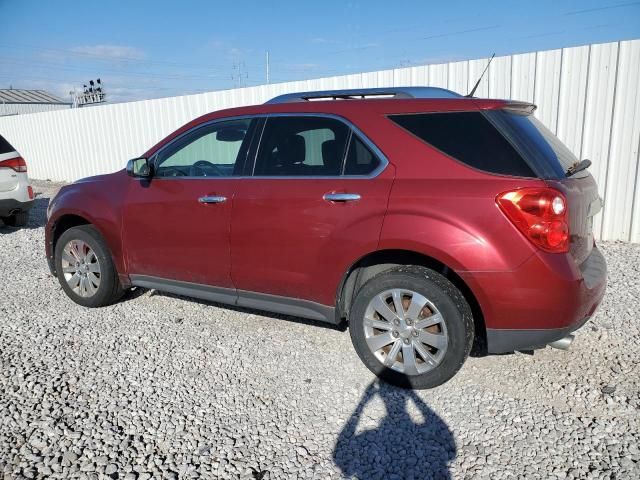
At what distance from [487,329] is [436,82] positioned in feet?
18.7

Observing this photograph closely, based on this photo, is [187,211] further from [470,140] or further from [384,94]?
[470,140]

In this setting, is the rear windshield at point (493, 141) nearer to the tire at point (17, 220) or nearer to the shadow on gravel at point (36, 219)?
the shadow on gravel at point (36, 219)

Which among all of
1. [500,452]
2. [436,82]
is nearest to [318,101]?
[500,452]

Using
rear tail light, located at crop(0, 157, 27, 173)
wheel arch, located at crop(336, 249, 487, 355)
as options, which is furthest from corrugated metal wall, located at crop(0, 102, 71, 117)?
wheel arch, located at crop(336, 249, 487, 355)

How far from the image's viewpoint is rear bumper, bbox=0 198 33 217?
7.59 metres

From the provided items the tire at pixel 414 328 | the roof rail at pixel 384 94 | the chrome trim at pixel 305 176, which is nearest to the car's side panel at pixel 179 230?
the chrome trim at pixel 305 176

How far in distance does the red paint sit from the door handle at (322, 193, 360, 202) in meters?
0.03

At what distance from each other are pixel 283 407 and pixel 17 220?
311 inches

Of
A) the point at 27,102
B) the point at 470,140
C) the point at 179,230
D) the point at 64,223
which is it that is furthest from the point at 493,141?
the point at 27,102

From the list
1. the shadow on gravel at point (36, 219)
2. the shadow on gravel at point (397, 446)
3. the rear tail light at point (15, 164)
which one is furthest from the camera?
the shadow on gravel at point (36, 219)

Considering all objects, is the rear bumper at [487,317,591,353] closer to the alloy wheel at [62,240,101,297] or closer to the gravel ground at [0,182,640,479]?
the gravel ground at [0,182,640,479]

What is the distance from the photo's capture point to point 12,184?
7664mm

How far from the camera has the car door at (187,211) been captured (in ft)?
12.2

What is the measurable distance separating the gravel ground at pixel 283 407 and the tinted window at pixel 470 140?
4.72ft
